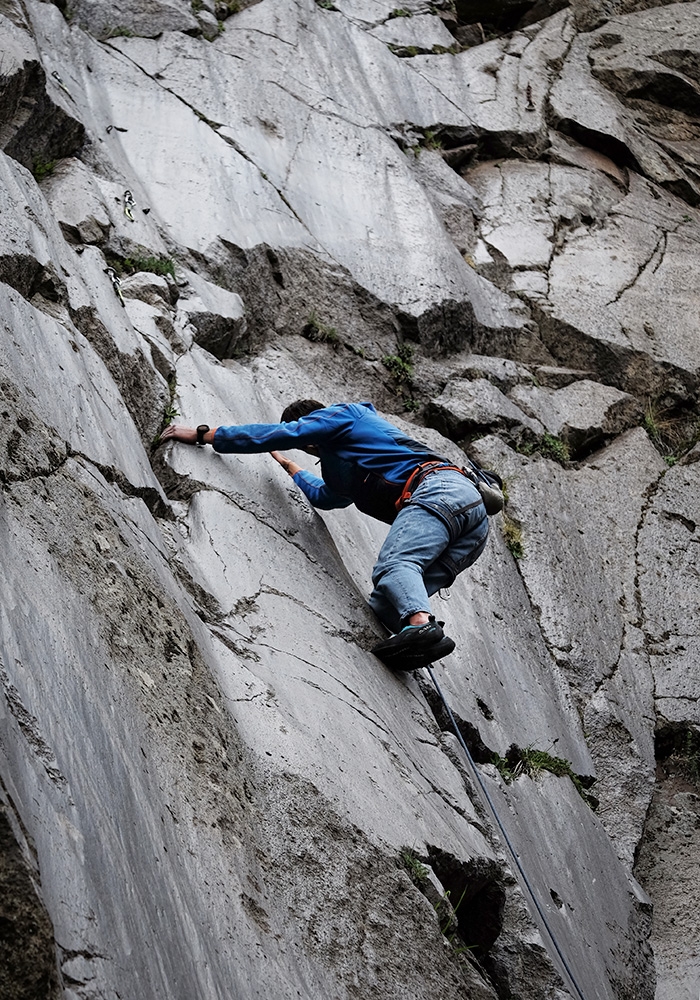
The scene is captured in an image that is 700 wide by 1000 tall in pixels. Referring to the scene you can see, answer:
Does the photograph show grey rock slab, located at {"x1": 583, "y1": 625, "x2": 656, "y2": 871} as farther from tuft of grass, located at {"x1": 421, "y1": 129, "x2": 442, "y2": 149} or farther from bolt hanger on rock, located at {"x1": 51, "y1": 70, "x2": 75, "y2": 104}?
tuft of grass, located at {"x1": 421, "y1": 129, "x2": 442, "y2": 149}

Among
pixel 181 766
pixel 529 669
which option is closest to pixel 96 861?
pixel 181 766

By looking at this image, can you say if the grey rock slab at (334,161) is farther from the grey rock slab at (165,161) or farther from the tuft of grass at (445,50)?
the tuft of grass at (445,50)

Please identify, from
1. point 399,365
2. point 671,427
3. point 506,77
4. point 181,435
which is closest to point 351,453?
point 181,435

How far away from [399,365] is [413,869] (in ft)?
14.9

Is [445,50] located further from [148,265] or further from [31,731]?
[31,731]

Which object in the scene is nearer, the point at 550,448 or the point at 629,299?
the point at 550,448

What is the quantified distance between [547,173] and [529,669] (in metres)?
6.16

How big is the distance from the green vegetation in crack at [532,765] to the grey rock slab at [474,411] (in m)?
2.53

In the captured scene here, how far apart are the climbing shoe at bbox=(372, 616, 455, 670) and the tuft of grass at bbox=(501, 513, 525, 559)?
88.4 inches

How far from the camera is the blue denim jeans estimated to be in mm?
4711

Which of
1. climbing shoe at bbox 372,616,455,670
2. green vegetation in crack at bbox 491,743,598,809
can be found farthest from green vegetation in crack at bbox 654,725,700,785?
climbing shoe at bbox 372,616,455,670

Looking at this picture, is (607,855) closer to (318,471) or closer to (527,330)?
(318,471)

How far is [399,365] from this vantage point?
24.8 feet

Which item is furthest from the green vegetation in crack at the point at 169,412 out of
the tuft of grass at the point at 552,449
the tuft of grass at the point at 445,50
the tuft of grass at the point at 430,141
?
the tuft of grass at the point at 445,50
